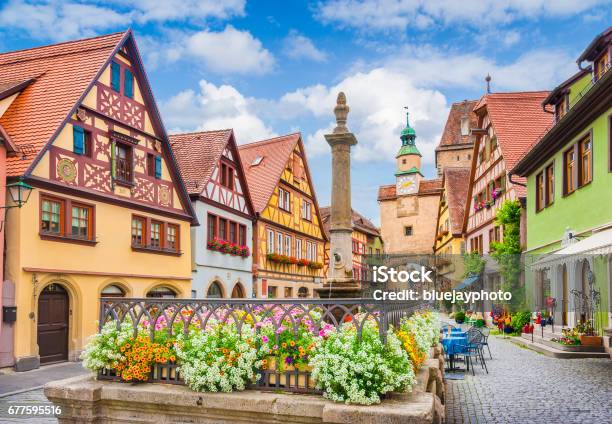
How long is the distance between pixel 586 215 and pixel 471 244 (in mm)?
19243

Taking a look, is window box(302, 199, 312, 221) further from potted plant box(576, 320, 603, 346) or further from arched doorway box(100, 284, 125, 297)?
potted plant box(576, 320, 603, 346)

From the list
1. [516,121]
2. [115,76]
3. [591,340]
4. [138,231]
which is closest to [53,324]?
[138,231]

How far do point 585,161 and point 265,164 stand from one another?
16.7m

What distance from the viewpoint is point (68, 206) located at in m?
15.3

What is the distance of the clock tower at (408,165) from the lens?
68.1 metres

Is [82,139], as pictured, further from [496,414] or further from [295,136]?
[295,136]

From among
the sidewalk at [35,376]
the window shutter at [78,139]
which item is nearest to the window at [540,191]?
the window shutter at [78,139]

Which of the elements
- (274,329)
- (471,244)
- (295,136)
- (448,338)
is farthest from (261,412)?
(471,244)

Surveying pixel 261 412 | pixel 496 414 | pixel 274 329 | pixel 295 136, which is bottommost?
pixel 496 414

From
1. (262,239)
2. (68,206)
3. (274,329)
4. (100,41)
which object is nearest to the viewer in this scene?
(274,329)

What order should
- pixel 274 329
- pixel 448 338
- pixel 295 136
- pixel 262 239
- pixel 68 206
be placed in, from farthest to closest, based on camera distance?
pixel 295 136
pixel 262 239
pixel 68 206
pixel 448 338
pixel 274 329

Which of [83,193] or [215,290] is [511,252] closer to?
[215,290]

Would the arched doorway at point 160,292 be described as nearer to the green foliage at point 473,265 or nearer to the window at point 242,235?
the window at point 242,235

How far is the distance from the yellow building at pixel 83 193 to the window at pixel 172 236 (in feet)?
0.11
